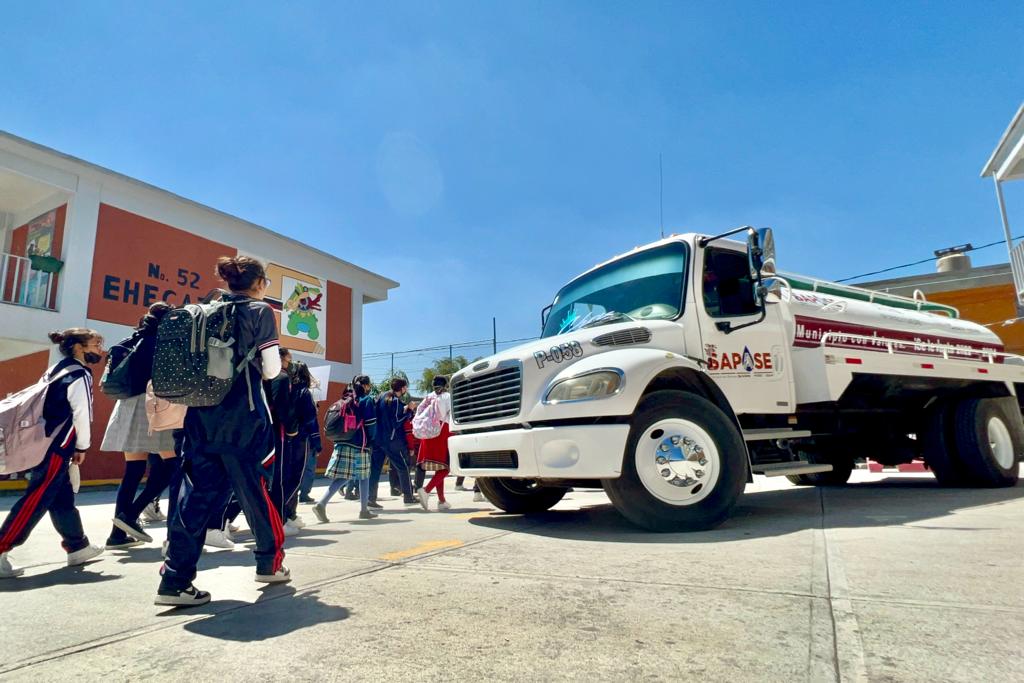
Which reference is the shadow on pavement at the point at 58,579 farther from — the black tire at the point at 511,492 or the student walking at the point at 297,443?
the black tire at the point at 511,492

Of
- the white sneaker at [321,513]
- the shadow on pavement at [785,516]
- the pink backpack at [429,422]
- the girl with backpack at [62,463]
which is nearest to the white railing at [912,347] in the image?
the shadow on pavement at [785,516]

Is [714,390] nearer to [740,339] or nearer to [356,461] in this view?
[740,339]

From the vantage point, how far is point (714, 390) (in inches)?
176

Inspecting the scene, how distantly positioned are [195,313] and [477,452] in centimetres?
255

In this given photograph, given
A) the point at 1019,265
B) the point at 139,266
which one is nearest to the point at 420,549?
the point at 139,266

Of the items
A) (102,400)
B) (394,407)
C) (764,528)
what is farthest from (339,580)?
(102,400)

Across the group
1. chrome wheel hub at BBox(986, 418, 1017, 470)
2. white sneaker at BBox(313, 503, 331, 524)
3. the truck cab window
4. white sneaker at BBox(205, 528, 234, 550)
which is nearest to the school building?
white sneaker at BBox(313, 503, 331, 524)

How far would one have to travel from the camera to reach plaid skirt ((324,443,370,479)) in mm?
6086

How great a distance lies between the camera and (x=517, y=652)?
69.6 inches

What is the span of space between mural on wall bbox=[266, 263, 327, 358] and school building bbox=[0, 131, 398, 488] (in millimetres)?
470

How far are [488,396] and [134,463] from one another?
9.32 feet

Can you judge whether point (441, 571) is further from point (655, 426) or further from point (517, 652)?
point (655, 426)

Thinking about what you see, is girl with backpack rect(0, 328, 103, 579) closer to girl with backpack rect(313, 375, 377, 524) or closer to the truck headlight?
girl with backpack rect(313, 375, 377, 524)

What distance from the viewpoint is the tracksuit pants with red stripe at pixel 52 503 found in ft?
10.8
